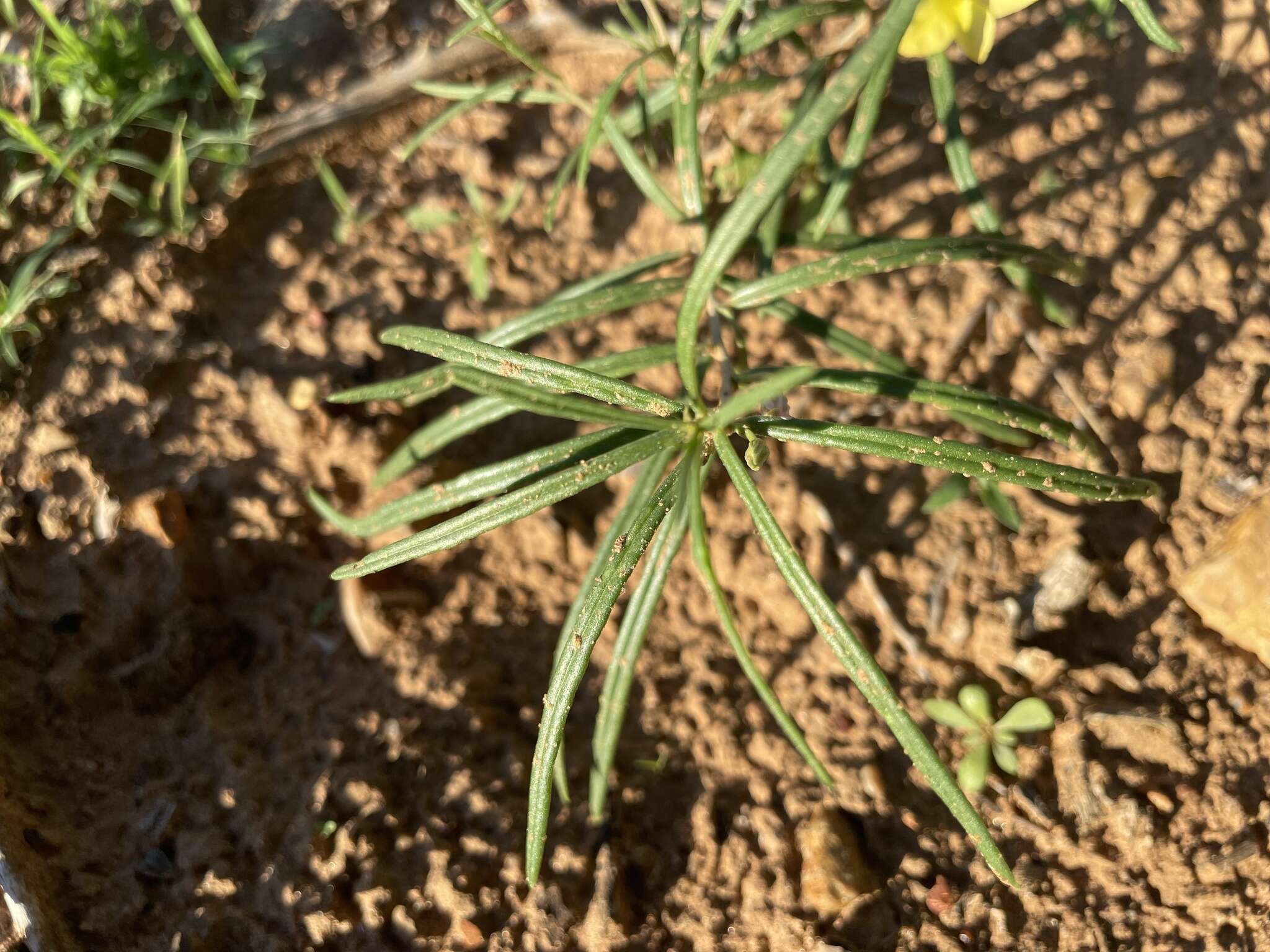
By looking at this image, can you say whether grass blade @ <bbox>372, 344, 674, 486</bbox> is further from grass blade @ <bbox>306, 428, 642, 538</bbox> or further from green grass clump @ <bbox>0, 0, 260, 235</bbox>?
green grass clump @ <bbox>0, 0, 260, 235</bbox>

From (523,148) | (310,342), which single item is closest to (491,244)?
(523,148)

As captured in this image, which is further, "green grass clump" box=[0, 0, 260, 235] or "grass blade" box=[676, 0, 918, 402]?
"green grass clump" box=[0, 0, 260, 235]

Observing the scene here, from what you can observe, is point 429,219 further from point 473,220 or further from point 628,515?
point 628,515

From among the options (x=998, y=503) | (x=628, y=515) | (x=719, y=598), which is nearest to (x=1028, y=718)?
(x=998, y=503)

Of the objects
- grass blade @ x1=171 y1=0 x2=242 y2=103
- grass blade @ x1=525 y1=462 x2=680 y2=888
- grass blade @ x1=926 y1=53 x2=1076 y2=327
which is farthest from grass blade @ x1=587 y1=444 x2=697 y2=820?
grass blade @ x1=171 y1=0 x2=242 y2=103

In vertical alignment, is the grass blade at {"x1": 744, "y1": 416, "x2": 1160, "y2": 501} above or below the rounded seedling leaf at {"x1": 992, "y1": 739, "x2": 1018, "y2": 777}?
above

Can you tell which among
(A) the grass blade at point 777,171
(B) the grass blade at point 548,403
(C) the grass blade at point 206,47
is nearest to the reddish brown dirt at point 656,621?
(C) the grass blade at point 206,47

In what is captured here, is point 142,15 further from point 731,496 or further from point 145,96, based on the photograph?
point 731,496
